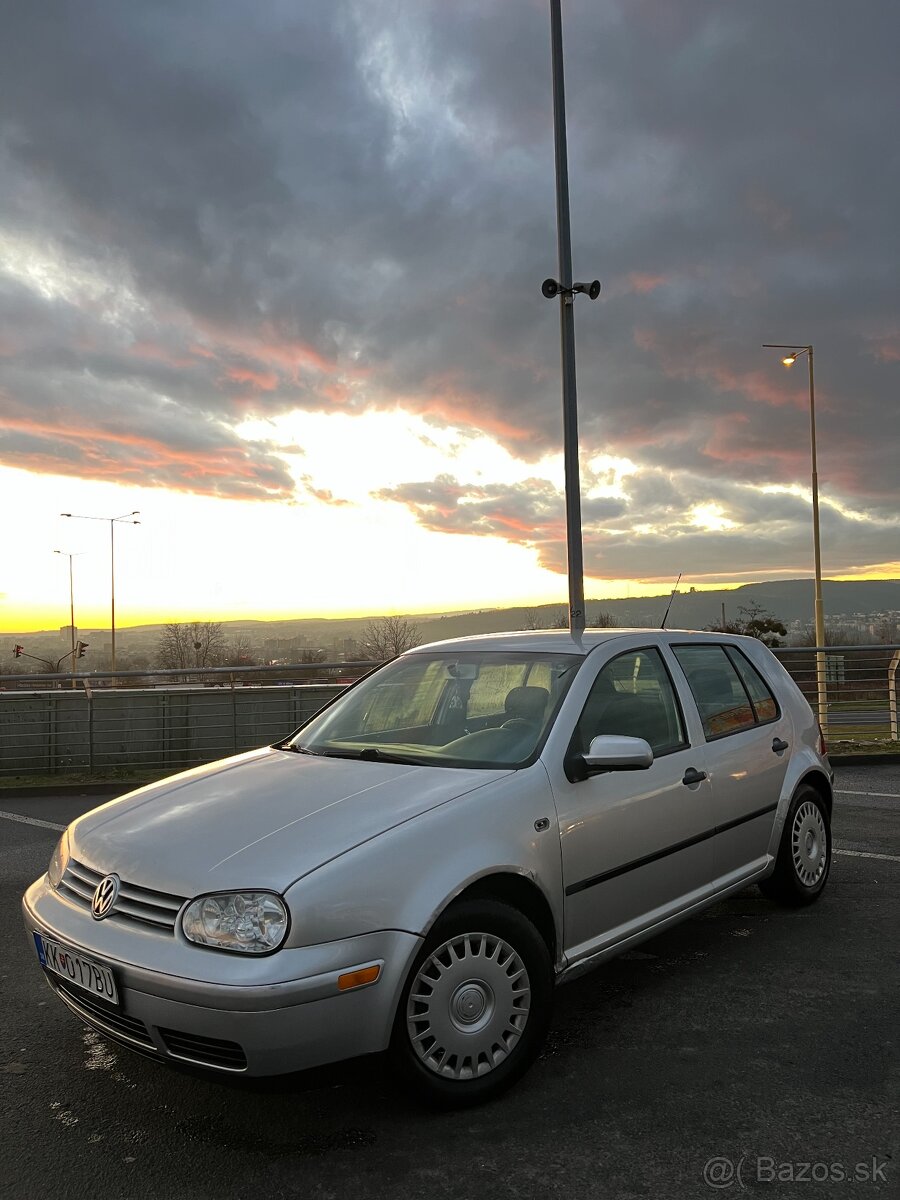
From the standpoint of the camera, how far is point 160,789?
375cm

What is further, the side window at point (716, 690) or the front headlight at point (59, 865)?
the side window at point (716, 690)

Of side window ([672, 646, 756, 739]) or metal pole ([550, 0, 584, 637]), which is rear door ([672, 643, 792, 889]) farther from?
metal pole ([550, 0, 584, 637])

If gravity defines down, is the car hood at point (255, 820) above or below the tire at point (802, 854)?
above

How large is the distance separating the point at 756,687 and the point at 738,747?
60 cm

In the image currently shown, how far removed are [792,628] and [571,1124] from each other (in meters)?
39.5

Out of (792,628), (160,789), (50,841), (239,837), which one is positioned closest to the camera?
(239,837)

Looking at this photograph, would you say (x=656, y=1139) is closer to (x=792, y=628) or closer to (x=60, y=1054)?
(x=60, y=1054)

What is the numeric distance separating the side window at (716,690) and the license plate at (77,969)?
110 inches

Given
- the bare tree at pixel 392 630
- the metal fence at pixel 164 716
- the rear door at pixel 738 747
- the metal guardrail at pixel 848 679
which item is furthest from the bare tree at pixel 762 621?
the rear door at pixel 738 747

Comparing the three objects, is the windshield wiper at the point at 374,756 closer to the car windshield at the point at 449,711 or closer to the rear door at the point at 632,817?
the car windshield at the point at 449,711

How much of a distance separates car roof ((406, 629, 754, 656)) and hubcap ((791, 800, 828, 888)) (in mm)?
1062

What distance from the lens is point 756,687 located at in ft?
16.4

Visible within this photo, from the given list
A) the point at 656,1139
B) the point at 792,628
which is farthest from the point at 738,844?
the point at 792,628

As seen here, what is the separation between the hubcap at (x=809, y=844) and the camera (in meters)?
4.94
